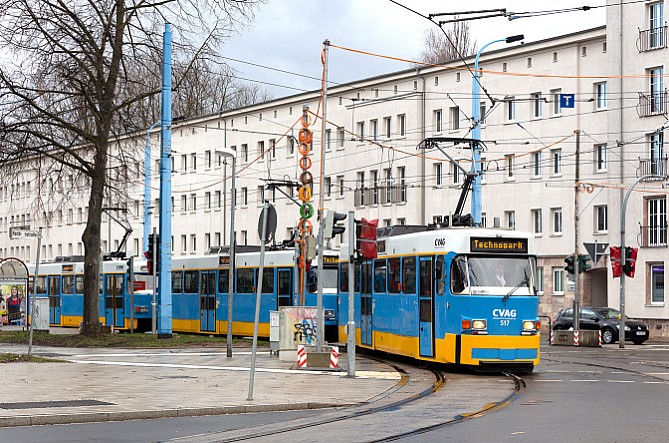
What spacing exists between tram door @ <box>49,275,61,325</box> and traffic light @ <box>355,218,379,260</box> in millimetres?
33509

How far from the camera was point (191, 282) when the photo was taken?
45.7 meters

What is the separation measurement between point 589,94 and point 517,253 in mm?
36273

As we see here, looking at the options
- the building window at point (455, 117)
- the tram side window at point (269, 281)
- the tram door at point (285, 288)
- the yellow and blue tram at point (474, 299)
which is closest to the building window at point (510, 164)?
the building window at point (455, 117)

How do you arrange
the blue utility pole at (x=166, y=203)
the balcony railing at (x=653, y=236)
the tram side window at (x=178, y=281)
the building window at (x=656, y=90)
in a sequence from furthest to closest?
the balcony railing at (x=653, y=236)
the building window at (x=656, y=90)
the tram side window at (x=178, y=281)
the blue utility pole at (x=166, y=203)

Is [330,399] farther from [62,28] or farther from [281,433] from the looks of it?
[62,28]

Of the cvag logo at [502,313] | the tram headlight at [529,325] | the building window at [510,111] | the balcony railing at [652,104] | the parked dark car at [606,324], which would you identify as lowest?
the parked dark car at [606,324]

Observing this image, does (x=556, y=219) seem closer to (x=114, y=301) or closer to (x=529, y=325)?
(x=114, y=301)

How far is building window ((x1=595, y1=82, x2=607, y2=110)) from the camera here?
5944 cm

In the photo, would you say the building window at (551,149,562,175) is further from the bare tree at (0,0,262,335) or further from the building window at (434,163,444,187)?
the bare tree at (0,0,262,335)

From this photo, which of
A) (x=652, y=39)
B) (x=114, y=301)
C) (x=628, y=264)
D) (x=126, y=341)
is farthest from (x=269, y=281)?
(x=652, y=39)

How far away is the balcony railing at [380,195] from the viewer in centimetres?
7181

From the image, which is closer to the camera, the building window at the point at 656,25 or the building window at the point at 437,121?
the building window at the point at 656,25

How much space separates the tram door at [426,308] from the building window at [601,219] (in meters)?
35.8

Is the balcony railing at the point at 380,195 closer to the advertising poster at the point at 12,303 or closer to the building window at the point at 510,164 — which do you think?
the building window at the point at 510,164
